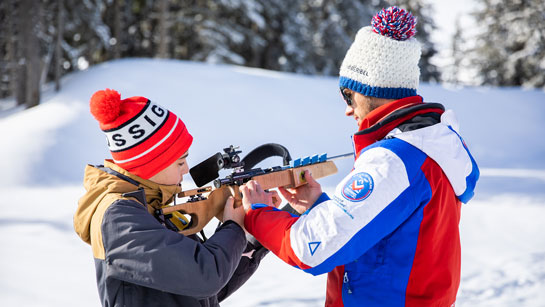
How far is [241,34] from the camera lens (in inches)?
758

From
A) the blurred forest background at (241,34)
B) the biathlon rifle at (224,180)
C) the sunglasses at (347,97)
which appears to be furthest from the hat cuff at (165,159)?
A: the blurred forest background at (241,34)

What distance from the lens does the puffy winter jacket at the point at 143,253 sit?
155 centimetres

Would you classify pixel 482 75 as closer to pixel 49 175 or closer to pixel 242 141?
pixel 242 141

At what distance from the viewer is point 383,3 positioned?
25578 mm

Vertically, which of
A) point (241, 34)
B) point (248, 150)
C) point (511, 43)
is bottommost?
point (511, 43)

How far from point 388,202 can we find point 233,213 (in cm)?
61

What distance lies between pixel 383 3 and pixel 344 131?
16676 mm

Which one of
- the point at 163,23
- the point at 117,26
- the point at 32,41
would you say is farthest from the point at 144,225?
the point at 117,26

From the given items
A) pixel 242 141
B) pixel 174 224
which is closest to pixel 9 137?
pixel 242 141

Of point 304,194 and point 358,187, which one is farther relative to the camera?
point 304,194

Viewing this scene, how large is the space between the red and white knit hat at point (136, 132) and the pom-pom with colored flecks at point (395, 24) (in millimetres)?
935

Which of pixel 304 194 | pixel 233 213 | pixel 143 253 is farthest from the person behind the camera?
pixel 304 194

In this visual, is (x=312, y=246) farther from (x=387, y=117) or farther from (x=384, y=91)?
(x=384, y=91)

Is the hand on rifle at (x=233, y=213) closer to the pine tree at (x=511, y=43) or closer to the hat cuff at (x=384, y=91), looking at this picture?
the hat cuff at (x=384, y=91)
